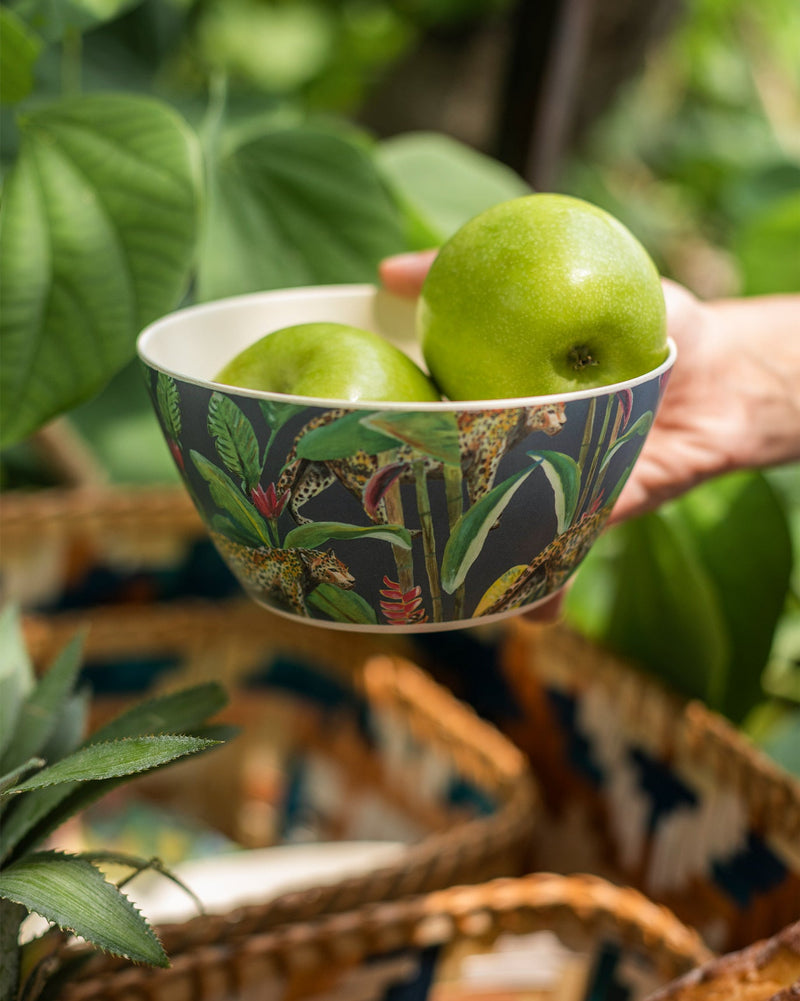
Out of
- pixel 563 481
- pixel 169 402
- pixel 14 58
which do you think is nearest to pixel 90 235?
pixel 14 58

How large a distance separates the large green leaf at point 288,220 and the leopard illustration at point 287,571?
0.30m

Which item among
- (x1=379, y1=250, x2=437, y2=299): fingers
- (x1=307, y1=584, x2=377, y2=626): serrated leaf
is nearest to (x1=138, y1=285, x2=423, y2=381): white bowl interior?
(x1=379, y1=250, x2=437, y2=299): fingers

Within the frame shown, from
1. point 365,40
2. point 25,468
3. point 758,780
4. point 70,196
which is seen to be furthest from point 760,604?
point 365,40

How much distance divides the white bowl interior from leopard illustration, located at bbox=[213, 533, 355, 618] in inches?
3.3

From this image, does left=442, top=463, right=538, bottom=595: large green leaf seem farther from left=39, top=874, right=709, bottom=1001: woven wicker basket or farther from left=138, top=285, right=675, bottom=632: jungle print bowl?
left=39, top=874, right=709, bottom=1001: woven wicker basket

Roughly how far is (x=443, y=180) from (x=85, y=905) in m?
0.66

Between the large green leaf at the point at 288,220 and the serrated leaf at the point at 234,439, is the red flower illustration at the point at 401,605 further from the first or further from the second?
the large green leaf at the point at 288,220

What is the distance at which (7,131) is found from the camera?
2.03ft

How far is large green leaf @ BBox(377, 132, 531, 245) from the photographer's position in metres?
0.79

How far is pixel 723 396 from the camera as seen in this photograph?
24.1 inches

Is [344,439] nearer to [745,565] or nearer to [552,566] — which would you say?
[552,566]

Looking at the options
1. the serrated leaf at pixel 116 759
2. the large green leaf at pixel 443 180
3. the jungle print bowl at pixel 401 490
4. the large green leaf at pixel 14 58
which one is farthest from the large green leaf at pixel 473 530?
the large green leaf at pixel 443 180

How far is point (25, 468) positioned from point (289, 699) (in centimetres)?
39

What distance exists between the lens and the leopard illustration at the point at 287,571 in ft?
1.16
